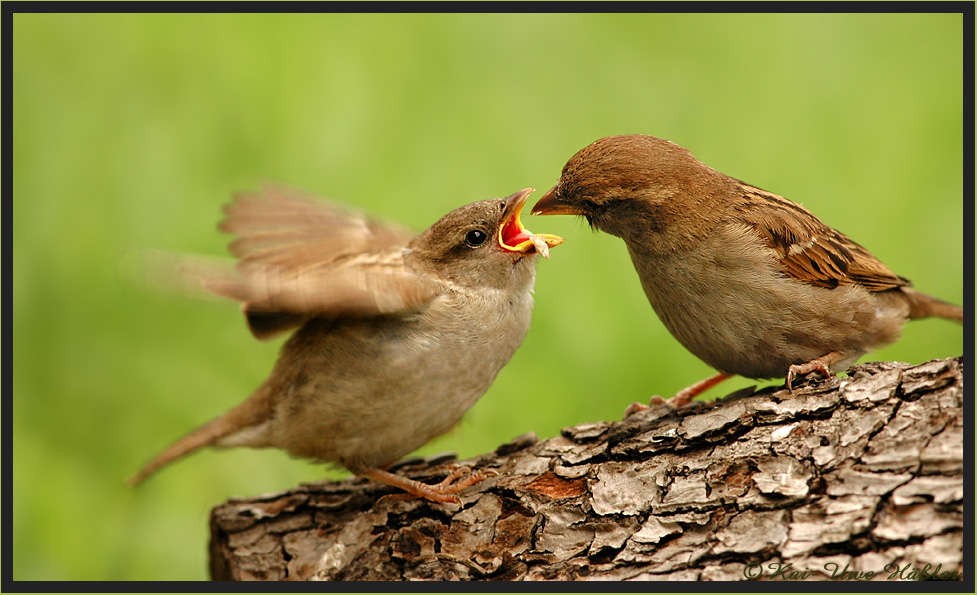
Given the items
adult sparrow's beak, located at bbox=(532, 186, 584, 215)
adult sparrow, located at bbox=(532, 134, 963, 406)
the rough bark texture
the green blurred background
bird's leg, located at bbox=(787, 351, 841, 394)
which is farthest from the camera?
the green blurred background

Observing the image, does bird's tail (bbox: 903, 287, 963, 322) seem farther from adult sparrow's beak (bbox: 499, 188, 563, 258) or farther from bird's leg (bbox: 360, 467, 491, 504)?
bird's leg (bbox: 360, 467, 491, 504)

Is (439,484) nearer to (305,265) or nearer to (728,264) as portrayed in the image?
(305,265)

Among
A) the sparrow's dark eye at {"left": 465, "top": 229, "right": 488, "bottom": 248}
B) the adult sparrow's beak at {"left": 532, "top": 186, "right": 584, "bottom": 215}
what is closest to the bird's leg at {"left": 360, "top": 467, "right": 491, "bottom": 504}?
the sparrow's dark eye at {"left": 465, "top": 229, "right": 488, "bottom": 248}

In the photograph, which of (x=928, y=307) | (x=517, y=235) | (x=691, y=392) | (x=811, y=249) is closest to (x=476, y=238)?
(x=517, y=235)

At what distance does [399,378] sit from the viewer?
13.1 ft

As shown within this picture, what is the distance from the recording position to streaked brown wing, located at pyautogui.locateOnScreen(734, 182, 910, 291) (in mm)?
3797

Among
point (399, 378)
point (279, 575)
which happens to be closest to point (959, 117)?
point (399, 378)

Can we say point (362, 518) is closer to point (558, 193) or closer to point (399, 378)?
point (399, 378)

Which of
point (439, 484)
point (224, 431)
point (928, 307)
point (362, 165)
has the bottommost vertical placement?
point (439, 484)

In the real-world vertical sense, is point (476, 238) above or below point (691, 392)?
above

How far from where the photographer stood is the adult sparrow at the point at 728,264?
3701 millimetres

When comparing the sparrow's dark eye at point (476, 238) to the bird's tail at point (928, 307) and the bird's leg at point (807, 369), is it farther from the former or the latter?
the bird's tail at point (928, 307)

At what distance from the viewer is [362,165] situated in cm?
631

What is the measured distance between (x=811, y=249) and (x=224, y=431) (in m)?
3.09
